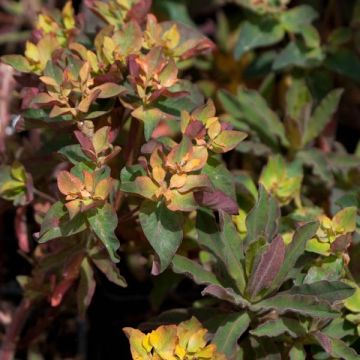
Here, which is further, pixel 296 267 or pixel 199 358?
pixel 296 267

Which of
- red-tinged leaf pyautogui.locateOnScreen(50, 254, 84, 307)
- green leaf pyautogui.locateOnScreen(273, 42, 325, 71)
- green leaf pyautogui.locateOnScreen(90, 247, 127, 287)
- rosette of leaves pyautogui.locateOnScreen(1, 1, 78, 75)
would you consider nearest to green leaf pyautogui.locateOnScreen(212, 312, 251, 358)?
green leaf pyautogui.locateOnScreen(90, 247, 127, 287)

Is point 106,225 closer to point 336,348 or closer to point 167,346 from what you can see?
point 167,346

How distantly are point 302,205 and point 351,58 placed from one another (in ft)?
1.67

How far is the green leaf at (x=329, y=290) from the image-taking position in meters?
1.47

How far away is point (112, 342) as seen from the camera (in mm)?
2221

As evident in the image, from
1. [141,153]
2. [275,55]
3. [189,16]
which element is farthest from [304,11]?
[141,153]

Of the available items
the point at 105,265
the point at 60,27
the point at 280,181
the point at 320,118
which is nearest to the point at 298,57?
the point at 320,118

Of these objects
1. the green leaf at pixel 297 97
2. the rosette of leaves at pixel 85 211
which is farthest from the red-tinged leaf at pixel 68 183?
the green leaf at pixel 297 97

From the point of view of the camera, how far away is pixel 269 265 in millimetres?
1494

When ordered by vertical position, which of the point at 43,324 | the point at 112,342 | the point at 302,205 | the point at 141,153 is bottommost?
the point at 112,342

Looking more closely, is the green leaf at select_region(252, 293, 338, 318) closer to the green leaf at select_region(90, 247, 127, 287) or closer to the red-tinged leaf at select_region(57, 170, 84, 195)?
the green leaf at select_region(90, 247, 127, 287)

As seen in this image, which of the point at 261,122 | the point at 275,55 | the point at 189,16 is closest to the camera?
the point at 261,122

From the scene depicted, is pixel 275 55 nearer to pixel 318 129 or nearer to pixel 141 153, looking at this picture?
pixel 318 129

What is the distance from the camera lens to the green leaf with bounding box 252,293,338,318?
1.45m
